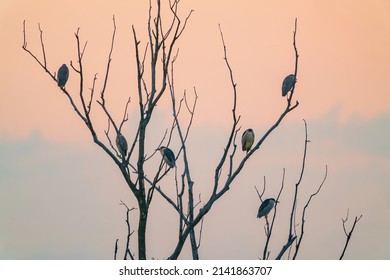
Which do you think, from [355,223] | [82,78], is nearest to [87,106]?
[82,78]

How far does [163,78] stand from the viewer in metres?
4.14

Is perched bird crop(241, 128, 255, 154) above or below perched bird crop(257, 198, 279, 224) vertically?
above

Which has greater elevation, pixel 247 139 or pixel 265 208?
pixel 247 139

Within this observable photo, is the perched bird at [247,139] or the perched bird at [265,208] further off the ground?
the perched bird at [247,139]

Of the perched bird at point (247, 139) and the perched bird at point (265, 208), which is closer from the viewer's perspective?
the perched bird at point (265, 208)

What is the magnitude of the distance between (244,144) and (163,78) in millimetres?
5433

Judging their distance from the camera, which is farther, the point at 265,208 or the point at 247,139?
the point at 247,139

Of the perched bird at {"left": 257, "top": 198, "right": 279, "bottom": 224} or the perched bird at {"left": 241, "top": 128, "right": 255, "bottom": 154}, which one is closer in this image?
the perched bird at {"left": 257, "top": 198, "right": 279, "bottom": 224}
